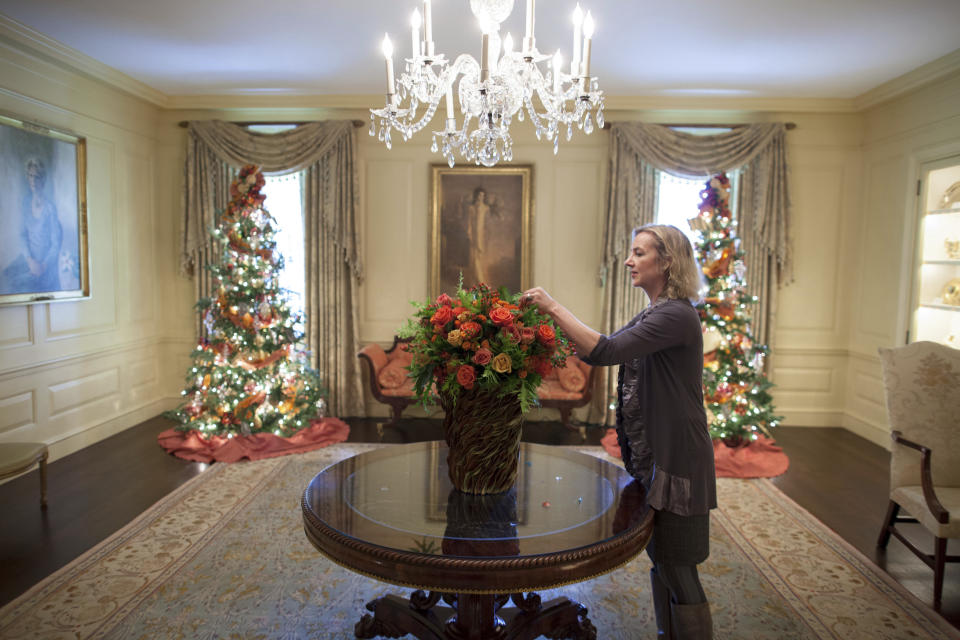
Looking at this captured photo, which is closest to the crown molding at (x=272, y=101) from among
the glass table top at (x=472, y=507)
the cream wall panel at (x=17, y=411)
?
the cream wall panel at (x=17, y=411)

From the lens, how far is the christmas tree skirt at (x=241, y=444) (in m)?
4.92

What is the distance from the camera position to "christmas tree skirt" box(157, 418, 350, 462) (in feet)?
16.1

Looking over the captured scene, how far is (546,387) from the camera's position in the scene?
5.64 metres

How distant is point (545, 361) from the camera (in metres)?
2.01

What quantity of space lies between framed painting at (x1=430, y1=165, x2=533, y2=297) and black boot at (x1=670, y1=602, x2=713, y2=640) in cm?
447

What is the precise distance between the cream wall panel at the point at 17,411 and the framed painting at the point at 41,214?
694 mm

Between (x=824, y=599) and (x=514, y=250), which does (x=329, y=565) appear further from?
(x=514, y=250)

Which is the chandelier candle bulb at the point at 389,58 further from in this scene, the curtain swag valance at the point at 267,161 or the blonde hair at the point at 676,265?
the curtain swag valance at the point at 267,161

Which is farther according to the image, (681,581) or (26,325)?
(26,325)

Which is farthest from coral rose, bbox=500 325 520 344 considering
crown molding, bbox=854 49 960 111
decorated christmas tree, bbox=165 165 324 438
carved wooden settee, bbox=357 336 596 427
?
crown molding, bbox=854 49 960 111

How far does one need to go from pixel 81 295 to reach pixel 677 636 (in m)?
5.14

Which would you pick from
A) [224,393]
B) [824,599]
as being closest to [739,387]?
[824,599]

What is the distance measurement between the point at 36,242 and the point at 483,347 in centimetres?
431

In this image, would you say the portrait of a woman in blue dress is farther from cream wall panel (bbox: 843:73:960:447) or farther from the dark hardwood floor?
cream wall panel (bbox: 843:73:960:447)
